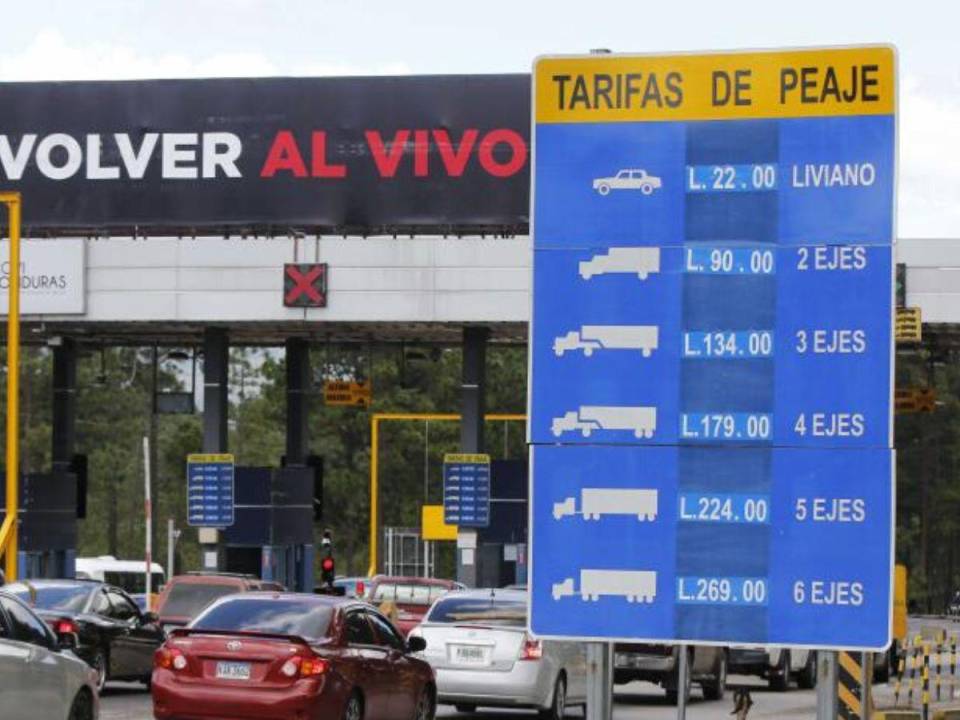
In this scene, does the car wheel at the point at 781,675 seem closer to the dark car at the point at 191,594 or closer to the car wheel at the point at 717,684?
the car wheel at the point at 717,684

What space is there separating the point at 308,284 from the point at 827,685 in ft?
117

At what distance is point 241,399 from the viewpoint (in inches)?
5261

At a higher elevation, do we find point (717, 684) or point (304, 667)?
point (304, 667)

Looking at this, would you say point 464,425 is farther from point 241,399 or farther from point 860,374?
point 241,399

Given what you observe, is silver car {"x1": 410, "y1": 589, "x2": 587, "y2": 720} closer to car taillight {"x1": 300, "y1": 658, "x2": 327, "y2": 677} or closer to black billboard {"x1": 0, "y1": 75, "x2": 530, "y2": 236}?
car taillight {"x1": 300, "y1": 658, "x2": 327, "y2": 677}

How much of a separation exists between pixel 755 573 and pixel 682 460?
2.13ft

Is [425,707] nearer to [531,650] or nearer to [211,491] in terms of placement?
[531,650]

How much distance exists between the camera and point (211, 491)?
4975cm

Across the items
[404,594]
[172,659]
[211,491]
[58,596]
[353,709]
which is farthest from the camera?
[211,491]

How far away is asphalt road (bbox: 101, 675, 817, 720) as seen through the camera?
99.2ft

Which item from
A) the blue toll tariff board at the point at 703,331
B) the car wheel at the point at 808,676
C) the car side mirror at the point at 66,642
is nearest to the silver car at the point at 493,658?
the car side mirror at the point at 66,642

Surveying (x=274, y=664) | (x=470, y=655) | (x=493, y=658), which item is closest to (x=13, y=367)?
(x=470, y=655)

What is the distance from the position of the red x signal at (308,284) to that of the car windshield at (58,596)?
52.9 feet

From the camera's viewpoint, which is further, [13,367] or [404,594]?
[404,594]
